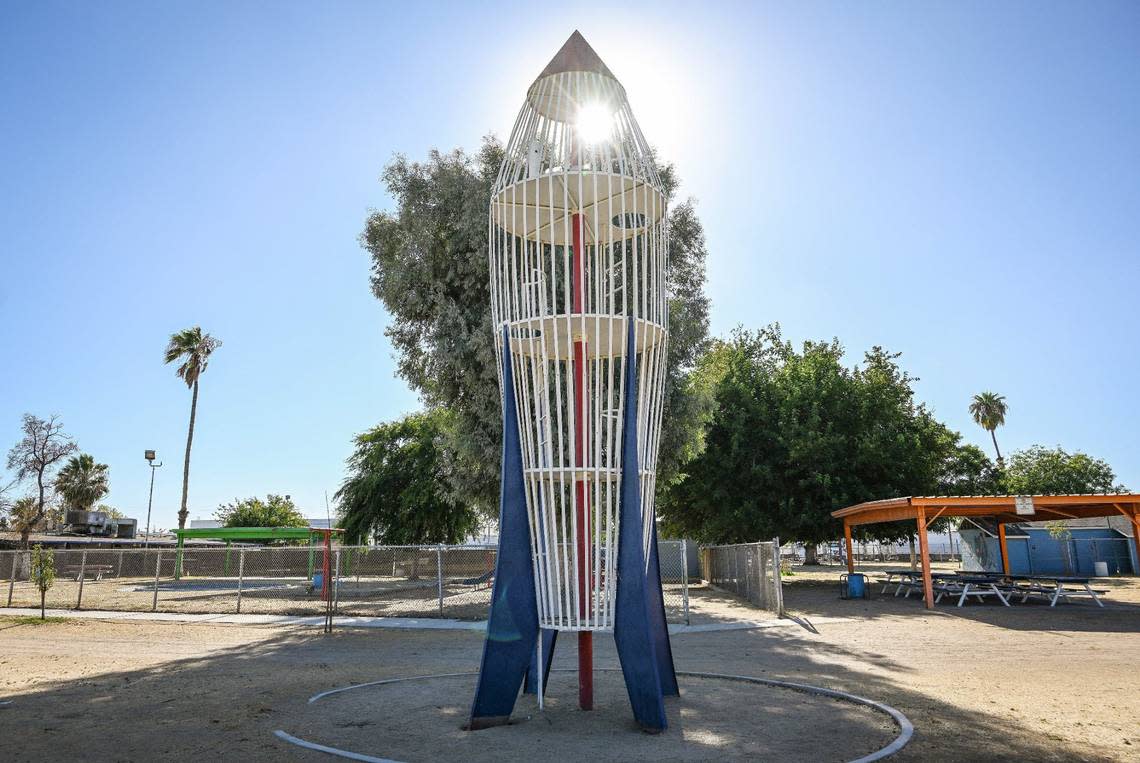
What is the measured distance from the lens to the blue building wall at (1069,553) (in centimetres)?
3019

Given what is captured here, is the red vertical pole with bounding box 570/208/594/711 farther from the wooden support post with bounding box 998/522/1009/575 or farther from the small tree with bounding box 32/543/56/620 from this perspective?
the wooden support post with bounding box 998/522/1009/575

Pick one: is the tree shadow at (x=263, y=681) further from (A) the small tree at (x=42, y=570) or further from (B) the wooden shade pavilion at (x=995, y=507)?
(B) the wooden shade pavilion at (x=995, y=507)

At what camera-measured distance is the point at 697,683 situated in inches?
325

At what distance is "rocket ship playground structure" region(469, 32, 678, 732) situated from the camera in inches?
253

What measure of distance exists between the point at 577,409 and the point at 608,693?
332cm

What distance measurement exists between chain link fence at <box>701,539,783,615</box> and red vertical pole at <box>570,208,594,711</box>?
31.4ft

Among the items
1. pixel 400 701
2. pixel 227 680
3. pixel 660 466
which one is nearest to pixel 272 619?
pixel 227 680

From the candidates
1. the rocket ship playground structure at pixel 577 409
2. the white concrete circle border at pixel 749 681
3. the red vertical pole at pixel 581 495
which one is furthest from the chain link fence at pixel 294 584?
the rocket ship playground structure at pixel 577 409

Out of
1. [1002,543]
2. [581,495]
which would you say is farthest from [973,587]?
[581,495]

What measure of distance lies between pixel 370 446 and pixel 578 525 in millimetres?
30986

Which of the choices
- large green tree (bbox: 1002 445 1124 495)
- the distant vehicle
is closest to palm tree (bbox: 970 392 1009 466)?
large green tree (bbox: 1002 445 1124 495)

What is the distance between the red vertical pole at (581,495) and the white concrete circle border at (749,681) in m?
2.23

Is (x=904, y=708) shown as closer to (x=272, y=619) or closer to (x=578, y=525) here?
(x=578, y=525)

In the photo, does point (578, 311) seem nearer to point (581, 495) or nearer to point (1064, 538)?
point (581, 495)
